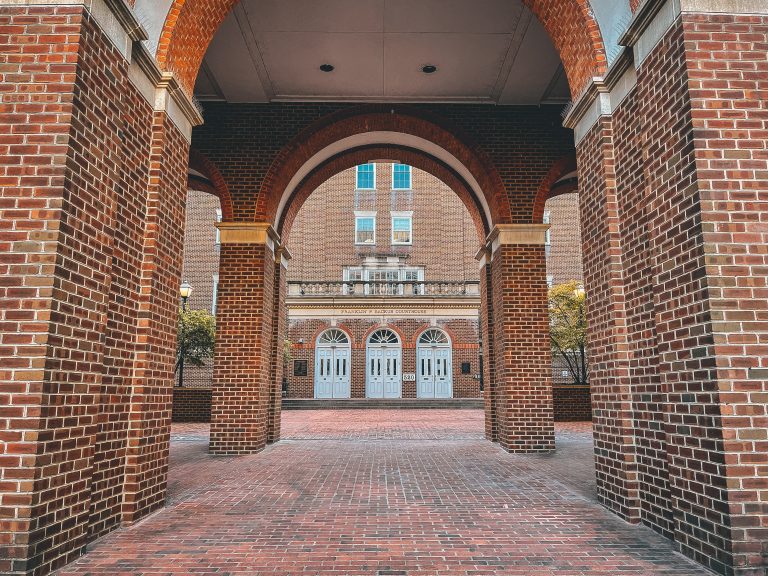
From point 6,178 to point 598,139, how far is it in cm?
523

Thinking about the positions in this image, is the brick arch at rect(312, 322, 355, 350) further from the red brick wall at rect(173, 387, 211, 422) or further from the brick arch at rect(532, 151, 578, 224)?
the brick arch at rect(532, 151, 578, 224)

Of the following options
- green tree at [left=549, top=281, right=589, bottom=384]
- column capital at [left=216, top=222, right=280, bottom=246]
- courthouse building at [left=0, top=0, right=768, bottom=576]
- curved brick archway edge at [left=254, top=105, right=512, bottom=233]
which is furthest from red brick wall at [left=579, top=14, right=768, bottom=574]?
green tree at [left=549, top=281, right=589, bottom=384]

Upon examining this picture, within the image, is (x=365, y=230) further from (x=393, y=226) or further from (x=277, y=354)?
(x=277, y=354)

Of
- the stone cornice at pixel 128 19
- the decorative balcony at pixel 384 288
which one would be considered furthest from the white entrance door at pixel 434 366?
the stone cornice at pixel 128 19

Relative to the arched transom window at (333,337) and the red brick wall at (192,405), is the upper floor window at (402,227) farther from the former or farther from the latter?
the red brick wall at (192,405)

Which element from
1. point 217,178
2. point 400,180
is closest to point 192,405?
point 217,178

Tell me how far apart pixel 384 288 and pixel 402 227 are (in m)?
3.75

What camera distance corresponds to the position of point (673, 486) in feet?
12.6

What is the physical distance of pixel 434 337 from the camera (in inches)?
1042

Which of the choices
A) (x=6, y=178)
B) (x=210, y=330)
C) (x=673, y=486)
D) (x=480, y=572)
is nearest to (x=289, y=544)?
(x=480, y=572)

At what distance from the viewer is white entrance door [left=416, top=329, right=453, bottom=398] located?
84.5ft

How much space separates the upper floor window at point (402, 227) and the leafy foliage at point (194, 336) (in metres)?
12.8

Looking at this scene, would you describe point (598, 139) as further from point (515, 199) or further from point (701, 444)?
point (515, 199)

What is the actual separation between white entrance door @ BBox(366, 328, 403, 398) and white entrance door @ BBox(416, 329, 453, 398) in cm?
107
